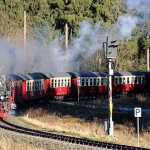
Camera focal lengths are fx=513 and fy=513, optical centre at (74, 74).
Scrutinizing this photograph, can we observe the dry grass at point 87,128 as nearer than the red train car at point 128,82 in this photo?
Yes

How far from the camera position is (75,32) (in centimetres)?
6706

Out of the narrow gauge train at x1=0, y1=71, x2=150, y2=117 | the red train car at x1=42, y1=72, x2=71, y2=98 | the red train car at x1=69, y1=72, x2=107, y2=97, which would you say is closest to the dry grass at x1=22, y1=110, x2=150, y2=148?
the narrow gauge train at x1=0, y1=71, x2=150, y2=117

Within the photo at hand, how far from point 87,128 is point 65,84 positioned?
18097 millimetres

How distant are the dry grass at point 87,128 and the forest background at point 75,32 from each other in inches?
1173

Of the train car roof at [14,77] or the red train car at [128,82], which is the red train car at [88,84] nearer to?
the red train car at [128,82]

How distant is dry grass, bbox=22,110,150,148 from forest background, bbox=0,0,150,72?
29.8 metres

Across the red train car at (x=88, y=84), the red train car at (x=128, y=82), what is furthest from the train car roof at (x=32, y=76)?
the red train car at (x=128, y=82)

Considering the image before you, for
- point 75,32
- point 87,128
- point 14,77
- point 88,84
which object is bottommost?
point 87,128

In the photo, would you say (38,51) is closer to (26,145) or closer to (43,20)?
(43,20)

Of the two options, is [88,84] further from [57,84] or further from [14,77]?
[14,77]

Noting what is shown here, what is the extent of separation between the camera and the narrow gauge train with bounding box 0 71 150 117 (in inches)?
1392

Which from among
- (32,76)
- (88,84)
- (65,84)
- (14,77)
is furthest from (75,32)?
(14,77)

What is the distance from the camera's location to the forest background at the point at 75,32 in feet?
211

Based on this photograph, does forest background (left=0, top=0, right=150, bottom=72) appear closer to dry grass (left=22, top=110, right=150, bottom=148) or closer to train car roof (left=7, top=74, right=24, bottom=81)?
train car roof (left=7, top=74, right=24, bottom=81)
